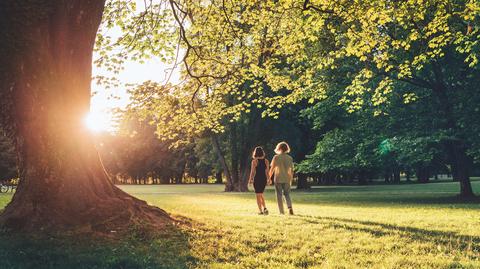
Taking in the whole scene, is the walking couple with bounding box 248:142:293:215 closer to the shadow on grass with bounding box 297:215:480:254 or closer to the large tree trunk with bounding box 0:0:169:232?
the shadow on grass with bounding box 297:215:480:254

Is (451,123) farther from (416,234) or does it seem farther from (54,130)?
(54,130)

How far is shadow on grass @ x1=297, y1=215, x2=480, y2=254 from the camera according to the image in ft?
26.2

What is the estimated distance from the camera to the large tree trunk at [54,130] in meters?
8.19

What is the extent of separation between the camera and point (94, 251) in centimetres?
717

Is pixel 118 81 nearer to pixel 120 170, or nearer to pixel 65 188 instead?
pixel 65 188

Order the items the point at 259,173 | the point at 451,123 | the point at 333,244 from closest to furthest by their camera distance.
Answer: the point at 333,244 → the point at 259,173 → the point at 451,123

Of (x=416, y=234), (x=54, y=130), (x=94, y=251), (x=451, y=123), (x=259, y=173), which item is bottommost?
(x=416, y=234)

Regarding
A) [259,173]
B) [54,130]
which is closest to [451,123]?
[259,173]

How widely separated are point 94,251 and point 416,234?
6345mm

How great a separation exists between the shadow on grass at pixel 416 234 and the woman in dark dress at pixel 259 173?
2.38 metres

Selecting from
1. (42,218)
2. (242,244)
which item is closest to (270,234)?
(242,244)

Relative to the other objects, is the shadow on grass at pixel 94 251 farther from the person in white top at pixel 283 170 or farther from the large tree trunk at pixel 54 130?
the person in white top at pixel 283 170

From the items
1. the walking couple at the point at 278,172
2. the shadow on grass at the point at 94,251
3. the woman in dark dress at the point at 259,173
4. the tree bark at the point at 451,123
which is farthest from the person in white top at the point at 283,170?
the tree bark at the point at 451,123

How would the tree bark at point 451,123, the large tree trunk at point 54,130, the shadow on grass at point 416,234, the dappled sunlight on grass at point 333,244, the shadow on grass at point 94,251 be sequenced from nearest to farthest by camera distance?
the shadow on grass at point 94,251, the dappled sunlight on grass at point 333,244, the shadow on grass at point 416,234, the large tree trunk at point 54,130, the tree bark at point 451,123
